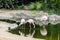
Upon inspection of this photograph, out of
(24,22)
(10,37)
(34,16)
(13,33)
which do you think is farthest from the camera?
(34,16)

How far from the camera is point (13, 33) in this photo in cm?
1073

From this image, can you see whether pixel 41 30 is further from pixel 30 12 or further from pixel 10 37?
pixel 30 12

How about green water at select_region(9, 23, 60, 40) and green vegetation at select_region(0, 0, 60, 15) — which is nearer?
green water at select_region(9, 23, 60, 40)

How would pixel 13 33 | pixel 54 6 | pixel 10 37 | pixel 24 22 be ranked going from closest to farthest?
1. pixel 10 37
2. pixel 13 33
3. pixel 24 22
4. pixel 54 6

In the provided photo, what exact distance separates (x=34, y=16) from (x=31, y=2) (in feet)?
8.18

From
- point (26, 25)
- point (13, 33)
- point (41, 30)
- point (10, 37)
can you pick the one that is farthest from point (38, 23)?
point (10, 37)

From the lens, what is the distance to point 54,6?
15.3 metres

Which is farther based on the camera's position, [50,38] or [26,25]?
[26,25]

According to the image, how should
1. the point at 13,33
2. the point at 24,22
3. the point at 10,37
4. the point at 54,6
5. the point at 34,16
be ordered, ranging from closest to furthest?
the point at 10,37
the point at 13,33
the point at 24,22
the point at 34,16
the point at 54,6

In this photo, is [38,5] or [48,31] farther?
[38,5]

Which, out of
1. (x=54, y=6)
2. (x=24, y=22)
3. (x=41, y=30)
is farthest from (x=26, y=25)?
(x=54, y=6)

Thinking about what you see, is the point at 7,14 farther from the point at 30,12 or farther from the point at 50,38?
the point at 50,38

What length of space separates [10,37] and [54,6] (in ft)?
19.6

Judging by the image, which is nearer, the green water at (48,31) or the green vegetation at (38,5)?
the green water at (48,31)
